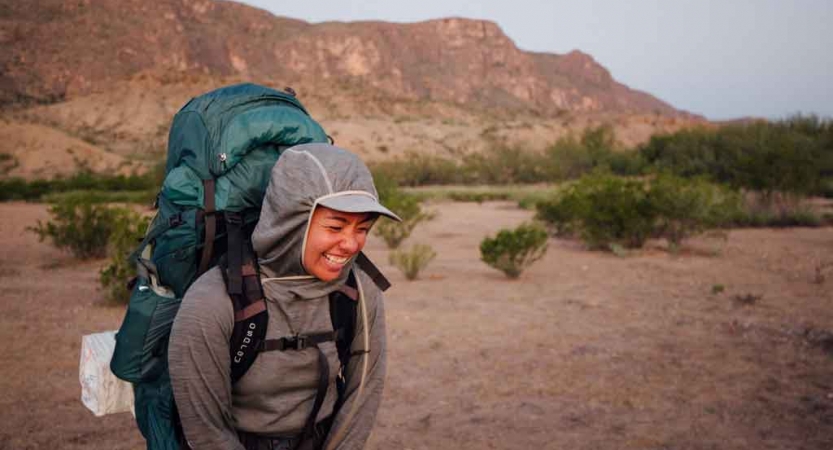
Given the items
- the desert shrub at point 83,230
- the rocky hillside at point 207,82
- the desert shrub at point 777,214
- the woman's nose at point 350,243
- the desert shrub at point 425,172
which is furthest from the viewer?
the rocky hillside at point 207,82

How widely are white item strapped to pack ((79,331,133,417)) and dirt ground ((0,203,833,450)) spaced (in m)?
2.54

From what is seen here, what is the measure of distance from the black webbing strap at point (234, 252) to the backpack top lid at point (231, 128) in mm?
166

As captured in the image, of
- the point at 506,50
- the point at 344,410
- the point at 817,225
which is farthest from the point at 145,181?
the point at 506,50

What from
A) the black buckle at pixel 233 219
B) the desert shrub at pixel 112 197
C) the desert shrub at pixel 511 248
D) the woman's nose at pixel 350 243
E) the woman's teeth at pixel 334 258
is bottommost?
the desert shrub at pixel 112 197

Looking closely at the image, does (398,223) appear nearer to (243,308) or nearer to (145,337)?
(145,337)

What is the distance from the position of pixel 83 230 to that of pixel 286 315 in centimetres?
1100

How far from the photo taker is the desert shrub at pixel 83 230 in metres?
11.5

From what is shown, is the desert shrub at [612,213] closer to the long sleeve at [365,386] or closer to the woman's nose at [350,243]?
the long sleeve at [365,386]

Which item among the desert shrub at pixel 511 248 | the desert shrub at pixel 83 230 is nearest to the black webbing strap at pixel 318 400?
the desert shrub at pixel 511 248

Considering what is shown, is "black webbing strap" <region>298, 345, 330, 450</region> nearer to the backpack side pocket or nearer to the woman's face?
the woman's face

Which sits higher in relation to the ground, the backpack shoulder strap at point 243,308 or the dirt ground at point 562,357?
the backpack shoulder strap at point 243,308

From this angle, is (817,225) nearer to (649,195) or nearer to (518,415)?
(649,195)

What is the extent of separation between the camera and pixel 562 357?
649 centimetres

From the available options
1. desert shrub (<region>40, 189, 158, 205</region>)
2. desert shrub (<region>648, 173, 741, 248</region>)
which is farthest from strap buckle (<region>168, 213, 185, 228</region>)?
desert shrub (<region>40, 189, 158, 205</region>)
